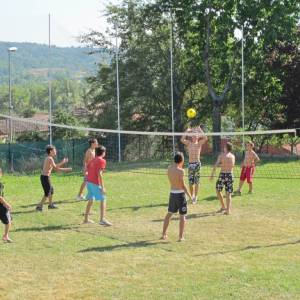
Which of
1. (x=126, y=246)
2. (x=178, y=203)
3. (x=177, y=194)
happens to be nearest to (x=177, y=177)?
(x=177, y=194)

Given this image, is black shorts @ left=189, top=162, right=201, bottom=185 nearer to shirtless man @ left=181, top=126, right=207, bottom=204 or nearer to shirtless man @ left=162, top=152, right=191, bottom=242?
shirtless man @ left=181, top=126, right=207, bottom=204

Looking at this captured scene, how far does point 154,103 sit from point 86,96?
4994mm

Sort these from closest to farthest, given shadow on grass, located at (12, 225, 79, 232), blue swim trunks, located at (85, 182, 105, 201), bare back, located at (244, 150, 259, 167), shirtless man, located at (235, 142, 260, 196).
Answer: shadow on grass, located at (12, 225, 79, 232) < blue swim trunks, located at (85, 182, 105, 201) < shirtless man, located at (235, 142, 260, 196) < bare back, located at (244, 150, 259, 167)

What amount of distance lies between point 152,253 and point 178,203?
52.4 inches

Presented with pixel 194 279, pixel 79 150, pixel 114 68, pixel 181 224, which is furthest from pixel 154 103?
pixel 194 279

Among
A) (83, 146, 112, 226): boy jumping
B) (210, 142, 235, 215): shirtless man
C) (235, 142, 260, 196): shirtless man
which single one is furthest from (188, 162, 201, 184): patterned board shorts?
(83, 146, 112, 226): boy jumping

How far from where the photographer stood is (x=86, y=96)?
37250mm

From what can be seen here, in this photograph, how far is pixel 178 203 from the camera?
11906 mm

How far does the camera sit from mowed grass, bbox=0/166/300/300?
880 centimetres

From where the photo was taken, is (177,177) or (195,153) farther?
(195,153)

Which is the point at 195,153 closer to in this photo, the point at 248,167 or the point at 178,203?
the point at 248,167

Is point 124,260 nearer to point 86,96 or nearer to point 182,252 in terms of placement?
point 182,252

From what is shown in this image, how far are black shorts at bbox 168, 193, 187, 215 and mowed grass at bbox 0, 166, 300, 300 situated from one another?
57 centimetres

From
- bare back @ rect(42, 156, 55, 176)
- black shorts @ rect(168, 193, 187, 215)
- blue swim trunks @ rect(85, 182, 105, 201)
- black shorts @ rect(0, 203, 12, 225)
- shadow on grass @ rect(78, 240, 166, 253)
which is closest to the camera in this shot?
shadow on grass @ rect(78, 240, 166, 253)
